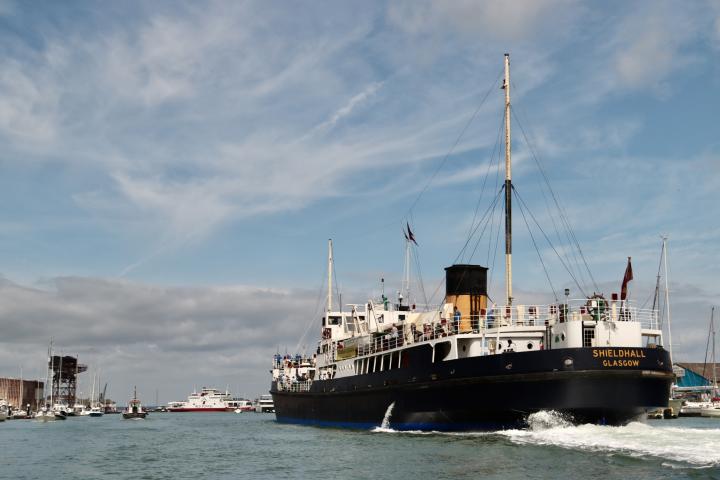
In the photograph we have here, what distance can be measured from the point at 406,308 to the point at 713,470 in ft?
110

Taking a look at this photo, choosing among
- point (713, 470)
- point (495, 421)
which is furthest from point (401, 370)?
point (713, 470)

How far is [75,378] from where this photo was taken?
143625 mm

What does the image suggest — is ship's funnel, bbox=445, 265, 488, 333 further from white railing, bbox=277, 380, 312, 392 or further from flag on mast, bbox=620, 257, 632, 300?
white railing, bbox=277, 380, 312, 392

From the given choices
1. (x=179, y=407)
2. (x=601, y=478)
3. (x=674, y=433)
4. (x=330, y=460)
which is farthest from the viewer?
(x=179, y=407)

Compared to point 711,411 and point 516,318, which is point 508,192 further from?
point 711,411

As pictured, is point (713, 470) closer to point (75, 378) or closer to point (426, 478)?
point (426, 478)

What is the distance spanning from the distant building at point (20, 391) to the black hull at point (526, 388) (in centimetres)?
11248

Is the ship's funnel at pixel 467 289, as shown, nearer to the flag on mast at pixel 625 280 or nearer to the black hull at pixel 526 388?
the black hull at pixel 526 388

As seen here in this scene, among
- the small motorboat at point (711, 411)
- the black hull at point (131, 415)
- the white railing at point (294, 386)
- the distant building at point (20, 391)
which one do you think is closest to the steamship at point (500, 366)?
the white railing at point (294, 386)

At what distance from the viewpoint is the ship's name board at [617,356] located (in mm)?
33688

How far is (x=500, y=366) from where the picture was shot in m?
35.6

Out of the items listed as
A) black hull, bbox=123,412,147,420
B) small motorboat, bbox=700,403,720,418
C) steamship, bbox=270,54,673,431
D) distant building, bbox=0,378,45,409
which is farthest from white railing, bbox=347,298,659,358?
distant building, bbox=0,378,45,409

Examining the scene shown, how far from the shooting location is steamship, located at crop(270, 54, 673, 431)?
1332 inches

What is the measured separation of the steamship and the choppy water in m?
0.94
